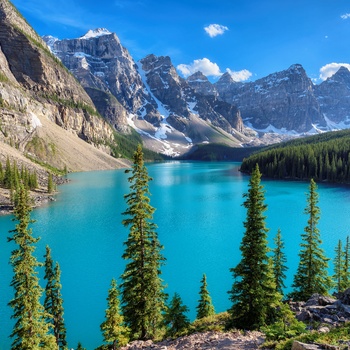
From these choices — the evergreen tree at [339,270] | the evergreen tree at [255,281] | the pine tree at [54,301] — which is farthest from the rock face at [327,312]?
the pine tree at [54,301]

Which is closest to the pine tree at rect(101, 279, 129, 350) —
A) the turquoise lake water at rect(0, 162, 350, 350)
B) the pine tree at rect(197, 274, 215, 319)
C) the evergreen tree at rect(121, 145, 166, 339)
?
the evergreen tree at rect(121, 145, 166, 339)

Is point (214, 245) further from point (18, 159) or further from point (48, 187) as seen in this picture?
point (18, 159)

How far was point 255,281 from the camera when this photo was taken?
1859cm

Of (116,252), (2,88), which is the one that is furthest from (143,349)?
(2,88)

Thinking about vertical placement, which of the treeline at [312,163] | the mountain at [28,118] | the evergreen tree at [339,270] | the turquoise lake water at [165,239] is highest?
the mountain at [28,118]

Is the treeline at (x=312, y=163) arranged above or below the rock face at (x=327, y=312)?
above

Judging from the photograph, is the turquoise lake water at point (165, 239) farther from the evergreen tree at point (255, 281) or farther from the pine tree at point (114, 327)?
the evergreen tree at point (255, 281)

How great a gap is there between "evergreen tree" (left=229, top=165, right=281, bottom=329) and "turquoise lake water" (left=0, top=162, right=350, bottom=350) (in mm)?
12041

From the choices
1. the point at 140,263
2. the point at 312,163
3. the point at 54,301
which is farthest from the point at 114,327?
the point at 312,163

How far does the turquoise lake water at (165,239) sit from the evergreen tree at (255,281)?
12.0 m

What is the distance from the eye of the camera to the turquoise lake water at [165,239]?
3064 cm

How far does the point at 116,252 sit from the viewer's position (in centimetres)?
4444

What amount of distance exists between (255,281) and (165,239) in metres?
33.8

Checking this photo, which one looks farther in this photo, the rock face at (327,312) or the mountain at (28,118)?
the mountain at (28,118)
